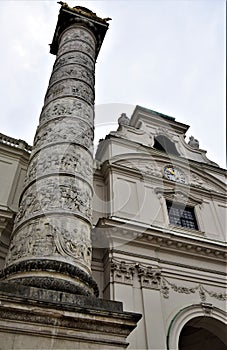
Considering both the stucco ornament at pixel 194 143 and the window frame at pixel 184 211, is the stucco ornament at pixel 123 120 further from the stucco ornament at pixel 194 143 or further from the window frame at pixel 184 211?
the window frame at pixel 184 211

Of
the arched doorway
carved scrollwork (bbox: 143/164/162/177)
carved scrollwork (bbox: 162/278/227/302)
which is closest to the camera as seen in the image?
carved scrollwork (bbox: 162/278/227/302)

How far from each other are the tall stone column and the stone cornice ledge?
3.45 metres

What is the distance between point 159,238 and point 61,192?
18.0ft

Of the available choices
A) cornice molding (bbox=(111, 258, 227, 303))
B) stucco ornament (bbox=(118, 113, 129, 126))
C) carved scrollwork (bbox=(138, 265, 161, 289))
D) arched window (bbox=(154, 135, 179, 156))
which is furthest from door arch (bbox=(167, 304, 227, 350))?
stucco ornament (bbox=(118, 113, 129, 126))

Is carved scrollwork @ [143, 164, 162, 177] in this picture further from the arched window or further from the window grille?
the arched window

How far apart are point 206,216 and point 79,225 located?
8822 mm

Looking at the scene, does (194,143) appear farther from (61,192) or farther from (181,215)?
(61,192)

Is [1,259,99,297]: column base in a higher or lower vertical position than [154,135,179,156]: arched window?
lower

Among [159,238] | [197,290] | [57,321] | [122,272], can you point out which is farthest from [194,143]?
[57,321]

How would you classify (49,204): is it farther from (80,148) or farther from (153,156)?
(153,156)

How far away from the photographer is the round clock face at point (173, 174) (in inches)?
550

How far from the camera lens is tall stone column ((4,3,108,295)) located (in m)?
4.43

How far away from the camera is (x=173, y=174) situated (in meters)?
14.2

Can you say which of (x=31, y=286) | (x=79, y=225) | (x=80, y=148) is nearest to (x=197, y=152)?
(x=80, y=148)
